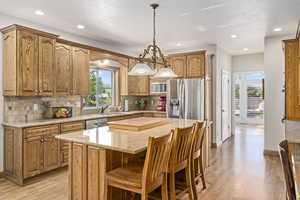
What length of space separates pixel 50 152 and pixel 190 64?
381 cm

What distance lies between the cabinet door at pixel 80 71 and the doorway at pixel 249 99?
740 cm

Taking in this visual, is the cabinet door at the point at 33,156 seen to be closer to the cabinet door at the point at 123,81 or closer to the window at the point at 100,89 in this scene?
the window at the point at 100,89

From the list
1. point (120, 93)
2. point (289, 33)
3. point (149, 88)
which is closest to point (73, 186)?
point (120, 93)

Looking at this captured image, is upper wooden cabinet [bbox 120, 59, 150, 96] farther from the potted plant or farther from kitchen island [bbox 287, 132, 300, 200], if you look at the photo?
kitchen island [bbox 287, 132, 300, 200]

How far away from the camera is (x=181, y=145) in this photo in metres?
2.44

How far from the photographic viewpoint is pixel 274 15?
3.66m

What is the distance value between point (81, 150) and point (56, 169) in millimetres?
1985

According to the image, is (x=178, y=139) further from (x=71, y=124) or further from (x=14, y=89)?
(x=14, y=89)

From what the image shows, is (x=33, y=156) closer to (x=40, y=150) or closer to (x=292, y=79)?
(x=40, y=150)

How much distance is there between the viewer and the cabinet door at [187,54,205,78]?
17.5ft

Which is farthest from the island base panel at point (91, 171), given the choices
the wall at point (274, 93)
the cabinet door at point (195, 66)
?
the wall at point (274, 93)

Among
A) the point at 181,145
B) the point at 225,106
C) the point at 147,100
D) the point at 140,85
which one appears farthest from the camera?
the point at 147,100

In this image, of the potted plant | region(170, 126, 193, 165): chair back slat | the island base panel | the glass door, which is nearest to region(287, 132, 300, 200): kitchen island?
region(170, 126, 193, 165): chair back slat

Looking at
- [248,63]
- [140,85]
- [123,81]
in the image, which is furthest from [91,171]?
[248,63]
